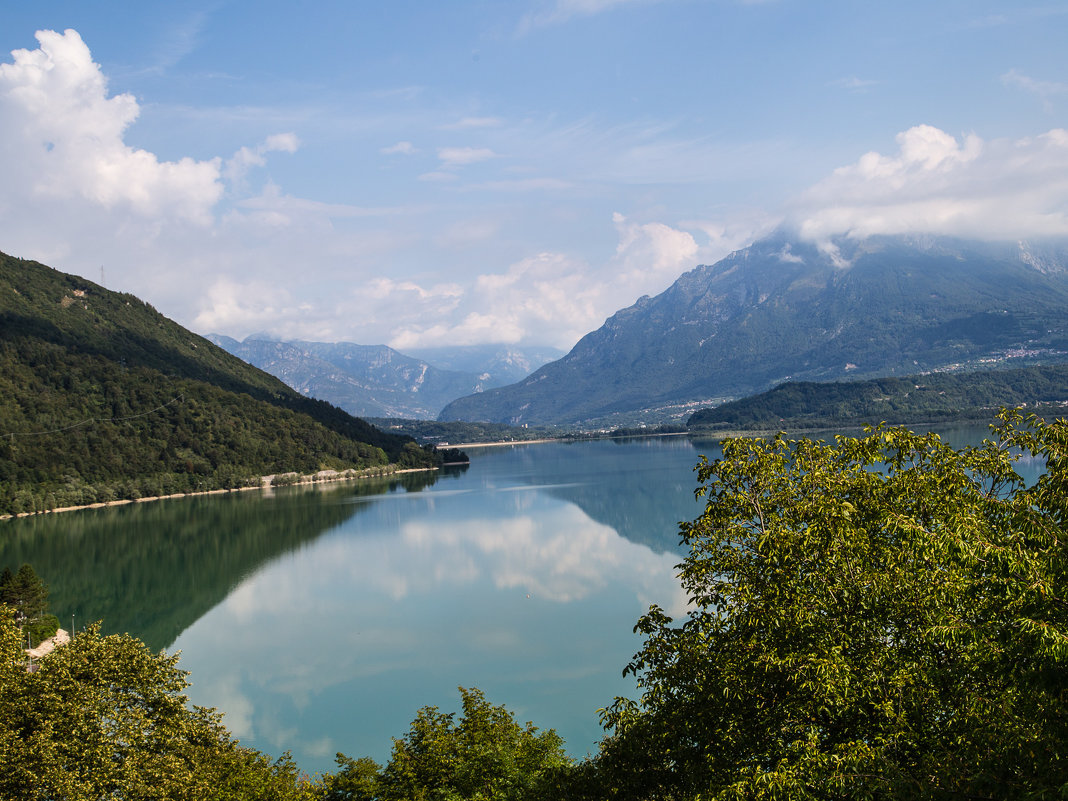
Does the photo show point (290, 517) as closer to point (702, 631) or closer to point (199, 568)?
point (199, 568)

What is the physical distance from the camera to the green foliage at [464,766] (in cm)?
1477

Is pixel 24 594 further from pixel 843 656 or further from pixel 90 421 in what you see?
pixel 90 421

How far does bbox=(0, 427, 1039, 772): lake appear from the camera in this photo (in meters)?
29.2

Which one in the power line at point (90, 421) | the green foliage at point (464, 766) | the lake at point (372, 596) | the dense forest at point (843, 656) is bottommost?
the lake at point (372, 596)

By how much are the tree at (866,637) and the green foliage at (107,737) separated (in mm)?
7805

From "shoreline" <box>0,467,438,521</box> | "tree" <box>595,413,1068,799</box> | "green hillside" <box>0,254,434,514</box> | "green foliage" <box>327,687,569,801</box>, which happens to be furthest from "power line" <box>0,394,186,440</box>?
"tree" <box>595,413,1068,799</box>

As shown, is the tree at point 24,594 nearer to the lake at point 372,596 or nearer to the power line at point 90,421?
the lake at point 372,596

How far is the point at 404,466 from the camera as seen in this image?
5812 inches

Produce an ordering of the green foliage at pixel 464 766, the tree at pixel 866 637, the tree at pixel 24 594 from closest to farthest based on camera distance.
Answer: the tree at pixel 866 637
the green foliage at pixel 464 766
the tree at pixel 24 594

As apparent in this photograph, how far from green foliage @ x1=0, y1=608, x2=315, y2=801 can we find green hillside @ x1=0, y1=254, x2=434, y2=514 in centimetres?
8062

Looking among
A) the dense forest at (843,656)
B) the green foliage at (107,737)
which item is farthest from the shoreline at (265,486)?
the dense forest at (843,656)

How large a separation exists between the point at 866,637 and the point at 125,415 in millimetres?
125171

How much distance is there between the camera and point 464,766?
613 inches

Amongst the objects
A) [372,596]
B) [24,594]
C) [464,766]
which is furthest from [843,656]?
[372,596]
